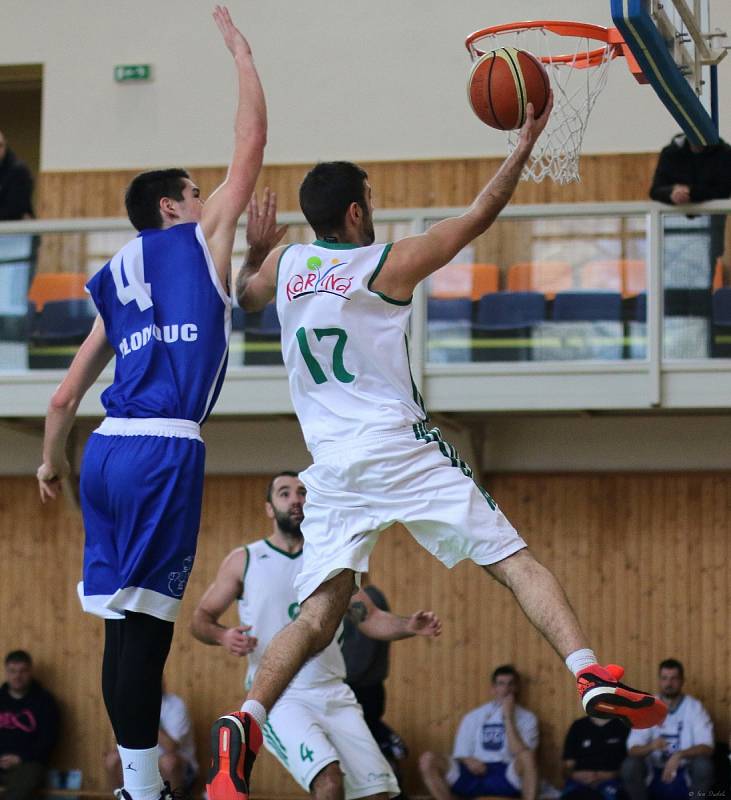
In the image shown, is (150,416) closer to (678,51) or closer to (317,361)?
(317,361)

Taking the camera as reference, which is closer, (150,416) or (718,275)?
(150,416)

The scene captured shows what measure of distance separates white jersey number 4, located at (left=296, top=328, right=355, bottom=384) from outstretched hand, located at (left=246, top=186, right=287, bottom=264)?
0.66 metres

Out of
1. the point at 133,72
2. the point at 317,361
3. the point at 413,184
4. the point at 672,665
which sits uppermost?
the point at 133,72

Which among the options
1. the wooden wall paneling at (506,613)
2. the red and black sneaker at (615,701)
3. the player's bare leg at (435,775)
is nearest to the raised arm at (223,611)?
the red and black sneaker at (615,701)

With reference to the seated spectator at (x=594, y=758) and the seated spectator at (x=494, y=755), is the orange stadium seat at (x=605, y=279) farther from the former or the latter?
the seated spectator at (x=494, y=755)

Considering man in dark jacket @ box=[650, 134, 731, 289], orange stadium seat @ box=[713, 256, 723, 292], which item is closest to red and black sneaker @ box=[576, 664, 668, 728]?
orange stadium seat @ box=[713, 256, 723, 292]

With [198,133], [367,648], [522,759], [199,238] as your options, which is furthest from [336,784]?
[198,133]

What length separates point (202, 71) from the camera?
1480 cm

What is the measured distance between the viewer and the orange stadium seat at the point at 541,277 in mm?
11227

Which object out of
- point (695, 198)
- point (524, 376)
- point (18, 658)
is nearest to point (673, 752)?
point (524, 376)

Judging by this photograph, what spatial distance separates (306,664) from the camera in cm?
688

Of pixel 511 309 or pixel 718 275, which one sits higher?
pixel 718 275

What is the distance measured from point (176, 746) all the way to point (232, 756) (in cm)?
900

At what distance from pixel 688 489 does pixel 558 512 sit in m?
1.29
